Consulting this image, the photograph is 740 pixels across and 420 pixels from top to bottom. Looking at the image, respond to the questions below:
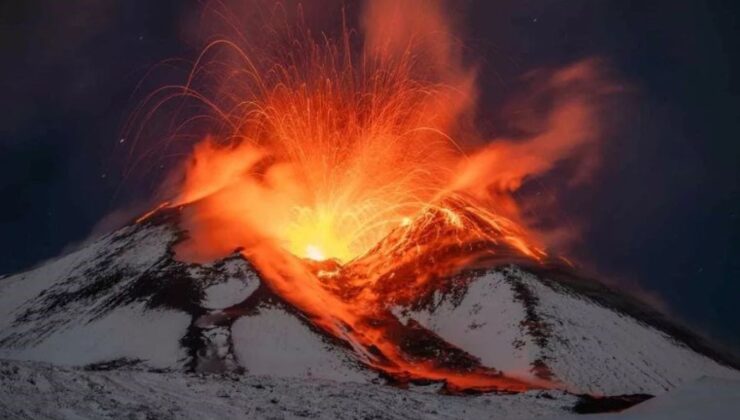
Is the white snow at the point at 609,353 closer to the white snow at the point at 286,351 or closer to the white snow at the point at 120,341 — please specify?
the white snow at the point at 286,351

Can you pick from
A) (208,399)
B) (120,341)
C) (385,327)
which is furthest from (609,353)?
(208,399)

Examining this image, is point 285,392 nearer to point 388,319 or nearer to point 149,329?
point 149,329

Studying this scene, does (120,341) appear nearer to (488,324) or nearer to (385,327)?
(385,327)

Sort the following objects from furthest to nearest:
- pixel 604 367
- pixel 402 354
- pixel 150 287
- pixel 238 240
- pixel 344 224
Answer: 1. pixel 344 224
2. pixel 238 240
3. pixel 150 287
4. pixel 402 354
5. pixel 604 367

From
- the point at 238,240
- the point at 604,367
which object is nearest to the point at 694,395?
the point at 604,367

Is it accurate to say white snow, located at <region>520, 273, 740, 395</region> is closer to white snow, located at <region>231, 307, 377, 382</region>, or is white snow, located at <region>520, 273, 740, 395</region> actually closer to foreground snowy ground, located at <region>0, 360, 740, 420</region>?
white snow, located at <region>231, 307, 377, 382</region>

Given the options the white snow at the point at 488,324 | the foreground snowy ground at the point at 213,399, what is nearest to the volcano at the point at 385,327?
the white snow at the point at 488,324
